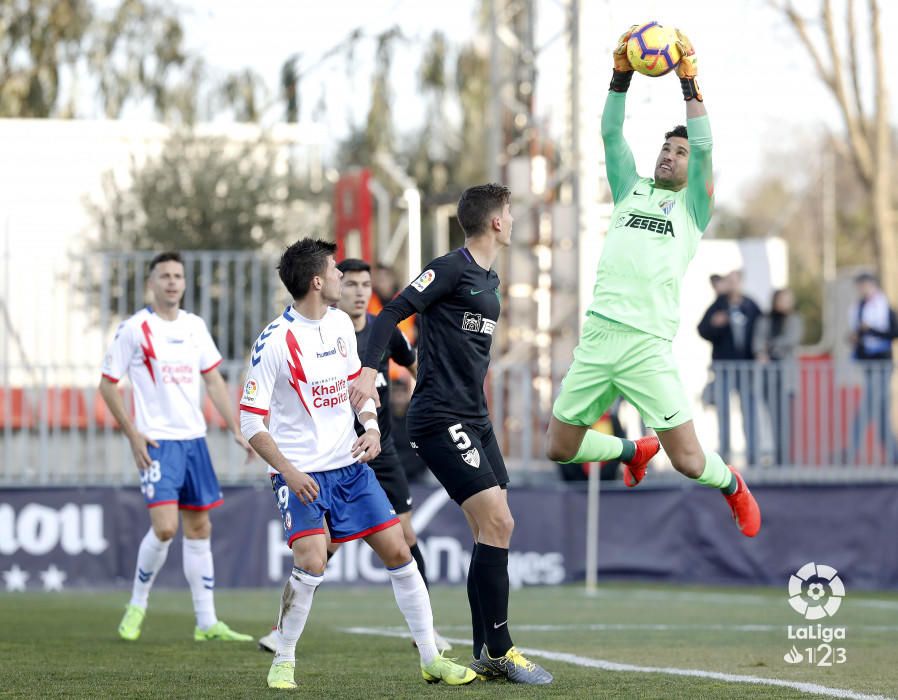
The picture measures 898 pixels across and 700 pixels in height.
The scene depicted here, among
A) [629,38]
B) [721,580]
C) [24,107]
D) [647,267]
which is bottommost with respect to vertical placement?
[721,580]

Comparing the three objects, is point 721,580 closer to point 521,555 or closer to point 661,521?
point 661,521

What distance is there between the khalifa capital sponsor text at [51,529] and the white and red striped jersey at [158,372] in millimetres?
4939

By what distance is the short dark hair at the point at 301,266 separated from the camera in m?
6.90

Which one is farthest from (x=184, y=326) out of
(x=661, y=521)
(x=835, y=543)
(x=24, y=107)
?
(x=24, y=107)

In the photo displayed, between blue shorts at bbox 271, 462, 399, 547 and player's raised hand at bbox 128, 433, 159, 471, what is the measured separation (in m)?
2.59

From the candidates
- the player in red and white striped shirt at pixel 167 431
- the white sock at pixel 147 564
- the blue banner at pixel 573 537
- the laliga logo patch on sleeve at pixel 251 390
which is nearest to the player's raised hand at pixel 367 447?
the laliga logo patch on sleeve at pixel 251 390

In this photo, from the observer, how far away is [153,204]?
21734mm

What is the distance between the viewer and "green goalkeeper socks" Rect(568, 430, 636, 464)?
27.0ft

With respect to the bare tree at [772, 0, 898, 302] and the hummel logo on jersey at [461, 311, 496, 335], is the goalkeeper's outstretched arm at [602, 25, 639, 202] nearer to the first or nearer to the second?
the hummel logo on jersey at [461, 311, 496, 335]

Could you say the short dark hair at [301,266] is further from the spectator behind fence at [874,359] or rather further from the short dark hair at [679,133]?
the spectator behind fence at [874,359]

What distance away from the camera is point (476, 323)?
7062mm

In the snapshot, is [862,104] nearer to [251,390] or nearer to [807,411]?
[807,411]

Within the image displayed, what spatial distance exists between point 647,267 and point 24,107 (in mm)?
20844

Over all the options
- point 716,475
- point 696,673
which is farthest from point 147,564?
point 696,673
